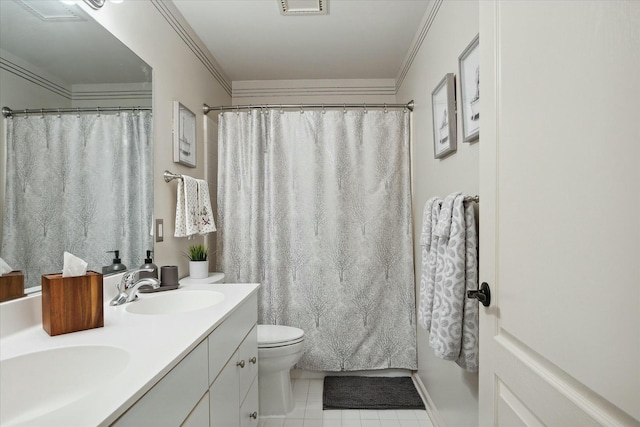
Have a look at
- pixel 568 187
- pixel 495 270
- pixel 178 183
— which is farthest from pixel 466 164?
pixel 178 183

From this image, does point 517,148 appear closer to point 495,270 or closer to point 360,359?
point 495,270

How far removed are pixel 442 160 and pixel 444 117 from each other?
8.8 inches

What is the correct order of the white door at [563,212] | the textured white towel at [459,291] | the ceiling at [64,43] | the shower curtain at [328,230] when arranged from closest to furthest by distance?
the white door at [563,212] < the ceiling at [64,43] < the textured white towel at [459,291] < the shower curtain at [328,230]

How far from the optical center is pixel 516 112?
0.79 metres

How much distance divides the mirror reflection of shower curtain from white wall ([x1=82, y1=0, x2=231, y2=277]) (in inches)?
6.5

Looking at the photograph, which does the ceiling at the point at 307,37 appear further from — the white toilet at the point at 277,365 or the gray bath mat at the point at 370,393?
the gray bath mat at the point at 370,393

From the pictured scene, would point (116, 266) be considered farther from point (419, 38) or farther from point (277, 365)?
point (419, 38)

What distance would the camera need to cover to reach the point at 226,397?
1276 mm

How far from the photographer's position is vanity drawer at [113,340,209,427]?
701mm

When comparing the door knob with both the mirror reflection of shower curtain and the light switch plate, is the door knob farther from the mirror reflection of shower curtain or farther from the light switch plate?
the light switch plate

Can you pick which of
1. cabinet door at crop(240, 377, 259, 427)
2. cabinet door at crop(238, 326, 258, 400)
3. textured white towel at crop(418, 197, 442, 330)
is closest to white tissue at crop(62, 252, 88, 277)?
cabinet door at crop(238, 326, 258, 400)

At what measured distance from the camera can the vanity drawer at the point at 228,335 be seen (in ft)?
3.74

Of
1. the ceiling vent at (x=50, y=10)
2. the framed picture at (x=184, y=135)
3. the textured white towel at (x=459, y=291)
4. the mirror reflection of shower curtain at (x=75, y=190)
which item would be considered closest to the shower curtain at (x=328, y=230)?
the framed picture at (x=184, y=135)

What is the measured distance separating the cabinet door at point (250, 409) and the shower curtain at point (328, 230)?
739 mm
